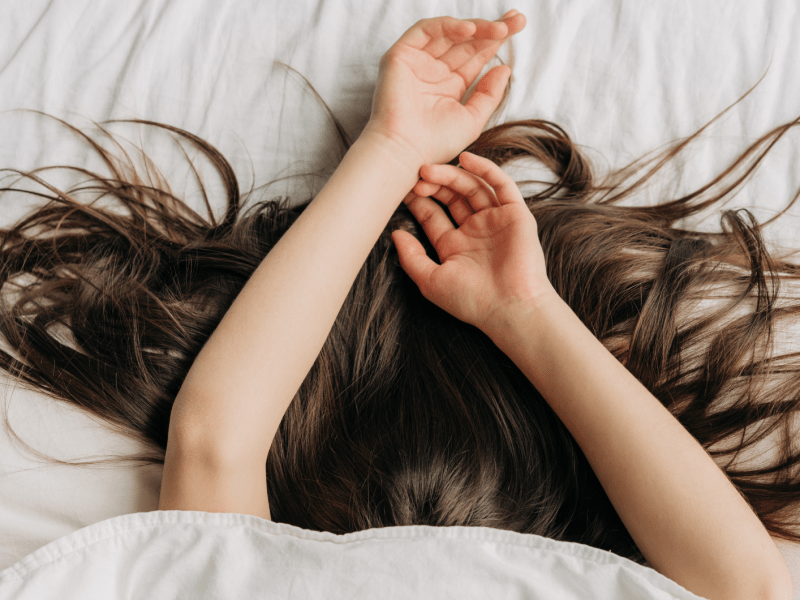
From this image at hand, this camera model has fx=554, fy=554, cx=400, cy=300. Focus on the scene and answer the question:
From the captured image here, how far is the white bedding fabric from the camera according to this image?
502 mm

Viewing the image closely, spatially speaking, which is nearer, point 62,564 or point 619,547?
point 62,564

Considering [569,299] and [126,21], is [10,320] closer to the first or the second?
[126,21]

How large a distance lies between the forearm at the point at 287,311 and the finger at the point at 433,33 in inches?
5.4

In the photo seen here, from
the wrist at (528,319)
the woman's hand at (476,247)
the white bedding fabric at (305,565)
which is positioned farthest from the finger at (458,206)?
the white bedding fabric at (305,565)

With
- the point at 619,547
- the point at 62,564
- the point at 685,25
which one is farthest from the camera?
the point at 685,25

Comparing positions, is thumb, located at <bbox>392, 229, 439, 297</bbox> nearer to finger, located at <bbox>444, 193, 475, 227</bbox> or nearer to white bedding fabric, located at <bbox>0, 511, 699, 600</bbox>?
finger, located at <bbox>444, 193, 475, 227</bbox>

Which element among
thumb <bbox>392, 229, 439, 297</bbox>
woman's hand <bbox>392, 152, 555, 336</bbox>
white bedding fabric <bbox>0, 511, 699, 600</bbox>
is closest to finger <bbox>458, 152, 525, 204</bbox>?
woman's hand <bbox>392, 152, 555, 336</bbox>

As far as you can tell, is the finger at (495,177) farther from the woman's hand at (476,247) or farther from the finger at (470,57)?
the finger at (470,57)

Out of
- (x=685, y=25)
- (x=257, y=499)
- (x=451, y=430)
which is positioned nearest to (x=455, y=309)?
(x=451, y=430)

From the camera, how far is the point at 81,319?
684mm

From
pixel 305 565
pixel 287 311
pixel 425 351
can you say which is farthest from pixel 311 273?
pixel 305 565

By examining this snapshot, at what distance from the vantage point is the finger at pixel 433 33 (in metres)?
0.68

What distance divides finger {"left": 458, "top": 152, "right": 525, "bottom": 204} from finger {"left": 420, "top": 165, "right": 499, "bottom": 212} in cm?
2

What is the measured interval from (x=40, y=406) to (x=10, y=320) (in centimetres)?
12
